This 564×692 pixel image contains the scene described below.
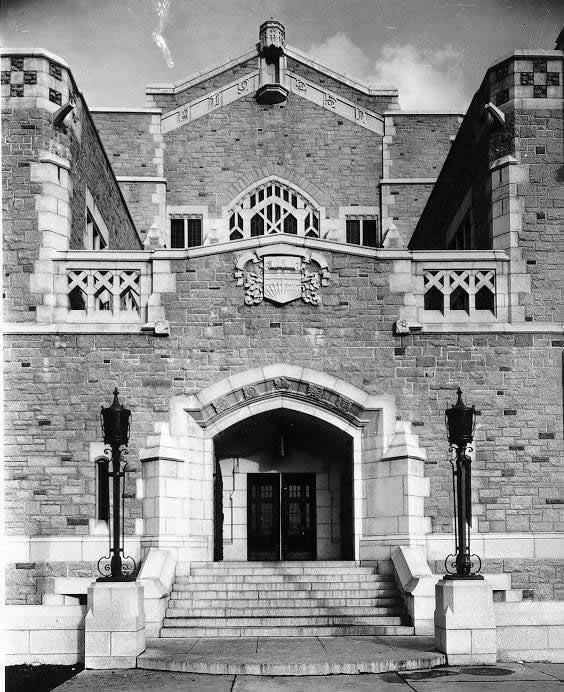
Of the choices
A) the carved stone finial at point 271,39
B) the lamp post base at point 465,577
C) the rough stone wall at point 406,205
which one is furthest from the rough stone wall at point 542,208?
the carved stone finial at point 271,39

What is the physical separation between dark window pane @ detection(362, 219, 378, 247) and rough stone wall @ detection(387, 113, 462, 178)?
4.51 ft

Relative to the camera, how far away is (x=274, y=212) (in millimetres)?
23547

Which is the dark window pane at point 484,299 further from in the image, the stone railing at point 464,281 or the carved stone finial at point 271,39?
the carved stone finial at point 271,39

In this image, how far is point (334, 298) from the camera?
15055 mm

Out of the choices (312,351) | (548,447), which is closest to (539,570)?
(548,447)

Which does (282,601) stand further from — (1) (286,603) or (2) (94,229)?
(2) (94,229)

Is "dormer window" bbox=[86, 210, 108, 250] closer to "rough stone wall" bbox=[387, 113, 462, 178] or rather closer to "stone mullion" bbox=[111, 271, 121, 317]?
"stone mullion" bbox=[111, 271, 121, 317]

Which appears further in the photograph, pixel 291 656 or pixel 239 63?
pixel 239 63

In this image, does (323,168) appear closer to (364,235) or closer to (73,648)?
(364,235)

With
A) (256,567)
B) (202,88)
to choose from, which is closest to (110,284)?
(256,567)

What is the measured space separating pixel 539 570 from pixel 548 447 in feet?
6.15

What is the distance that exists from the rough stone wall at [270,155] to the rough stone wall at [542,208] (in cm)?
867

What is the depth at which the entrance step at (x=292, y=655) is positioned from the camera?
33.5 ft

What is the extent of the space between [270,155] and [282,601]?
42.8 feet
